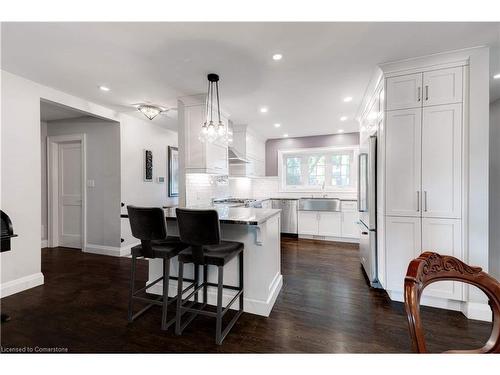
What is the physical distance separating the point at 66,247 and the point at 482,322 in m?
6.14

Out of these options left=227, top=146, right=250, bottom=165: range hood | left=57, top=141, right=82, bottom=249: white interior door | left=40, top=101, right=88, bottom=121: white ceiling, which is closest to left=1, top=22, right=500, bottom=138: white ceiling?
left=40, top=101, right=88, bottom=121: white ceiling

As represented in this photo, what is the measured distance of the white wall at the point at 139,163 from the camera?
3891 mm

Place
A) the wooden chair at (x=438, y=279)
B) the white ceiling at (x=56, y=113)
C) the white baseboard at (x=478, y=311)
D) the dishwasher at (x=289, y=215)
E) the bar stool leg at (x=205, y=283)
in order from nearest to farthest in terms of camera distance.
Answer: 1. the wooden chair at (x=438, y=279)
2. the white baseboard at (x=478, y=311)
3. the bar stool leg at (x=205, y=283)
4. the white ceiling at (x=56, y=113)
5. the dishwasher at (x=289, y=215)

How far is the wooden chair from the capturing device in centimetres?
78

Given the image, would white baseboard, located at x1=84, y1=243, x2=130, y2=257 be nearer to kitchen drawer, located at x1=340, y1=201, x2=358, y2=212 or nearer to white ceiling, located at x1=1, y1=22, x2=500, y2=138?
white ceiling, located at x1=1, y1=22, x2=500, y2=138

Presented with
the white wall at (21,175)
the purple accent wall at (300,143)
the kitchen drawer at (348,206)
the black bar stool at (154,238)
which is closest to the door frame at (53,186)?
the white wall at (21,175)

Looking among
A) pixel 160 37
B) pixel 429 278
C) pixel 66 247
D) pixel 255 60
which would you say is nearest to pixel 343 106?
pixel 255 60

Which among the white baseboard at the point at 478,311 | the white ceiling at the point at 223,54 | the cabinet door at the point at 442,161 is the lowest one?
the white baseboard at the point at 478,311

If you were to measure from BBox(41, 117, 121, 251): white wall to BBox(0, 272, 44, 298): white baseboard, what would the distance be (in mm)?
1189

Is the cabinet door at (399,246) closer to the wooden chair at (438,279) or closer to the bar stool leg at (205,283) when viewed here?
the wooden chair at (438,279)

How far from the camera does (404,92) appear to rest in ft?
7.46

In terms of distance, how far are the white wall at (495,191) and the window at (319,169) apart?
2482 millimetres

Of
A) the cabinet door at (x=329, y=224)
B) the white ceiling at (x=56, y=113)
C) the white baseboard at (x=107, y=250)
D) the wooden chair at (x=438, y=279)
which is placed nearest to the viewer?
the wooden chair at (x=438, y=279)

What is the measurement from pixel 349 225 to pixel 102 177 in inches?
196
